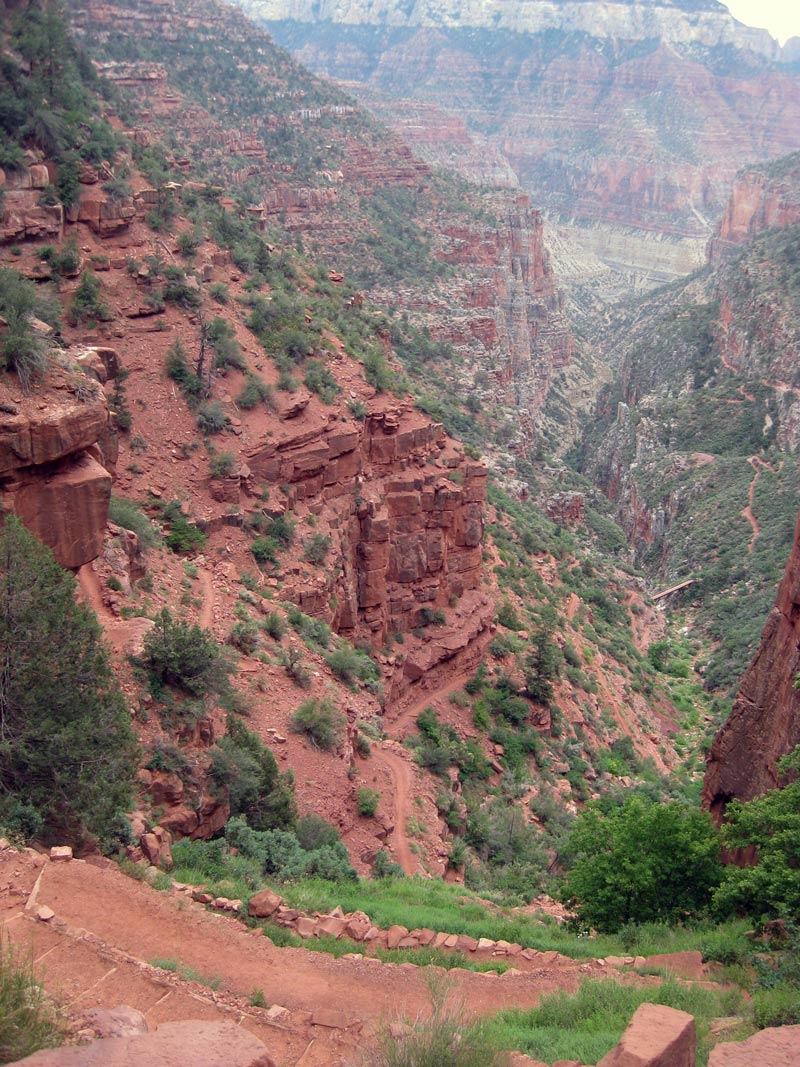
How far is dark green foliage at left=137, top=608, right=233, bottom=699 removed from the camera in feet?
64.3

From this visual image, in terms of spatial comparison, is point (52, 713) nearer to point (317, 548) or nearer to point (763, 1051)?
point (763, 1051)

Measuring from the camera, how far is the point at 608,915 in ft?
60.5

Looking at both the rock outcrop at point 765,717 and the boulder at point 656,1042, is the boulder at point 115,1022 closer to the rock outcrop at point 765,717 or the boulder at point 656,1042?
the boulder at point 656,1042

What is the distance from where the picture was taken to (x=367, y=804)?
23.3 metres

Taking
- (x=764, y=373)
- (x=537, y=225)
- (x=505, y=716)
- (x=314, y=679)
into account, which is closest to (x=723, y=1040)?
(x=314, y=679)

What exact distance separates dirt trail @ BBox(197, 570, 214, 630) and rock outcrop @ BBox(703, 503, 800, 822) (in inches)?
445

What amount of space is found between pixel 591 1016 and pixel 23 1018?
6.95m

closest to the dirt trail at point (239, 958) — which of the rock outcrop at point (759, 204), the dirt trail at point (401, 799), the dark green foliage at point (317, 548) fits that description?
the dirt trail at point (401, 799)

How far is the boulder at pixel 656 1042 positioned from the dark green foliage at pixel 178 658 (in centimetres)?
1142

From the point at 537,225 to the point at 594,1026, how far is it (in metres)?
110

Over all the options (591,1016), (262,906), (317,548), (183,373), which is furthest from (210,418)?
(591,1016)

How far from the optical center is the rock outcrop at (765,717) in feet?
62.6

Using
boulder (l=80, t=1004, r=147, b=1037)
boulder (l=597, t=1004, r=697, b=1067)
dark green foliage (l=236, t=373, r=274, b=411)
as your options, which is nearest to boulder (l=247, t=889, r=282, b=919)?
boulder (l=80, t=1004, r=147, b=1037)

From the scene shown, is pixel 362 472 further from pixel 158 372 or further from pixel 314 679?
pixel 314 679
